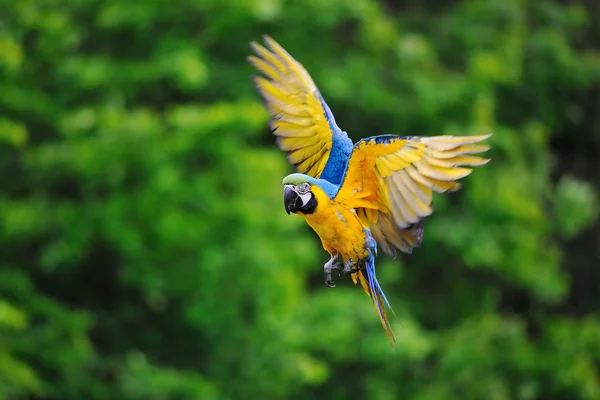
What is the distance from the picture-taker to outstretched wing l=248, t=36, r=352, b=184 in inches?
95.1

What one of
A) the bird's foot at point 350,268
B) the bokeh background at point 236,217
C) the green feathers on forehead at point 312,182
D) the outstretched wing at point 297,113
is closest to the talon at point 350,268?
the bird's foot at point 350,268

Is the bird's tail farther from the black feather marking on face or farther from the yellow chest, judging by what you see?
the black feather marking on face

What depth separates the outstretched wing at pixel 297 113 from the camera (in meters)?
2.42

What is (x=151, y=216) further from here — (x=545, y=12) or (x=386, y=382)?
(x=545, y=12)

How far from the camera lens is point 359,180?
223 centimetres

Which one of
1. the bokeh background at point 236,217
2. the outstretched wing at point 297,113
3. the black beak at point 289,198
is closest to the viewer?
the black beak at point 289,198

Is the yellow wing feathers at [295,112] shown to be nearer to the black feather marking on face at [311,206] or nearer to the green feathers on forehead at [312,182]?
the green feathers on forehead at [312,182]

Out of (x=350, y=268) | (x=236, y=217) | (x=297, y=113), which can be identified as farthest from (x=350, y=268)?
(x=236, y=217)

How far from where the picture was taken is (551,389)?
35.7 ft

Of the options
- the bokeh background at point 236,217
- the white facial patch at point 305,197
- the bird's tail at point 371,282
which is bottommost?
the bird's tail at point 371,282

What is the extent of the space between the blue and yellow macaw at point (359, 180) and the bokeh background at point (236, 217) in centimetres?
501

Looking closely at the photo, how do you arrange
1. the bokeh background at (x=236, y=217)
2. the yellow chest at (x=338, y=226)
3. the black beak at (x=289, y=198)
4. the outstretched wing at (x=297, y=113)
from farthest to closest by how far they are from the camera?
the bokeh background at (x=236, y=217) → the outstretched wing at (x=297, y=113) → the yellow chest at (x=338, y=226) → the black beak at (x=289, y=198)

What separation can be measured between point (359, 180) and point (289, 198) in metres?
0.31

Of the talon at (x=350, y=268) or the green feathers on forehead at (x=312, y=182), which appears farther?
the talon at (x=350, y=268)
